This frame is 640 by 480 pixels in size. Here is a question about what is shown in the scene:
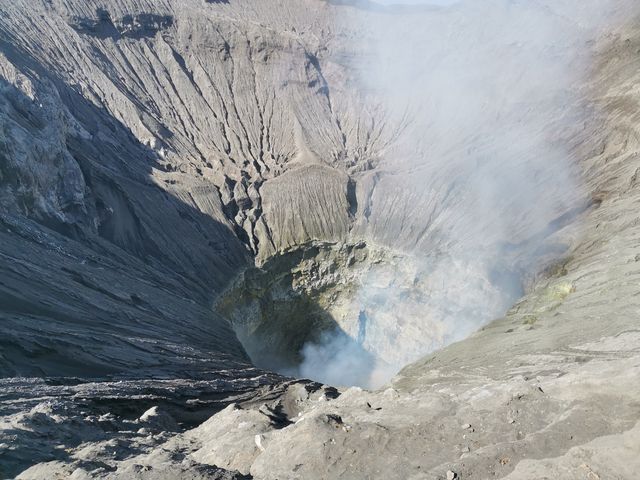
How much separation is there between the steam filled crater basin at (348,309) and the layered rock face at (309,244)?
0.15 metres

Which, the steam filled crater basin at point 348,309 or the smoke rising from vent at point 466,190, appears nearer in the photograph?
the smoke rising from vent at point 466,190

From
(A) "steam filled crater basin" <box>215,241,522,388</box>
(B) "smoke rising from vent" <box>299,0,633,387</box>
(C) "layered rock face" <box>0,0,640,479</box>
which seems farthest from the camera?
(A) "steam filled crater basin" <box>215,241,522,388</box>

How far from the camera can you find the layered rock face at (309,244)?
9.29 metres

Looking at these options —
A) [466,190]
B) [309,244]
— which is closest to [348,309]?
[309,244]

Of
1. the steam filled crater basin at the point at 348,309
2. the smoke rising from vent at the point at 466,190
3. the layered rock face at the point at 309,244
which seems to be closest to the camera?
the layered rock face at the point at 309,244

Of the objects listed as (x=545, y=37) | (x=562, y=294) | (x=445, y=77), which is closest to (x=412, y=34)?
(x=445, y=77)

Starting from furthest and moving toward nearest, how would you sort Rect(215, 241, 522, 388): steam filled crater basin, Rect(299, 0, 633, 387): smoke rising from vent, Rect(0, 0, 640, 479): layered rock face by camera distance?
Rect(215, 241, 522, 388): steam filled crater basin
Rect(299, 0, 633, 387): smoke rising from vent
Rect(0, 0, 640, 479): layered rock face

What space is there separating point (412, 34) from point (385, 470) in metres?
52.3

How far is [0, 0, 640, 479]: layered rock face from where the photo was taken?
9.29 metres

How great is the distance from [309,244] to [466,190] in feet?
35.6

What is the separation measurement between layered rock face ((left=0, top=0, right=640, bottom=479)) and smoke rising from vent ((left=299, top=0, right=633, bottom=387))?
0.18m

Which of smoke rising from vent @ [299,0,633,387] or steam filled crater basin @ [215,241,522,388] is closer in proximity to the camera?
smoke rising from vent @ [299,0,633,387]

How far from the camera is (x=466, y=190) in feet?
110

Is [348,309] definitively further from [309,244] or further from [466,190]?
[466,190]
